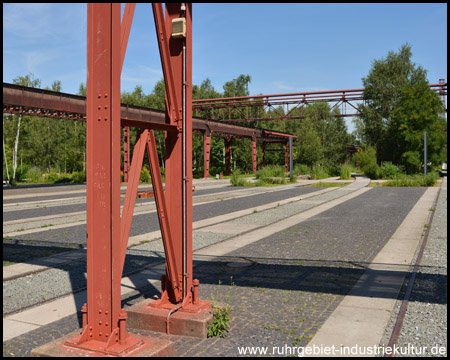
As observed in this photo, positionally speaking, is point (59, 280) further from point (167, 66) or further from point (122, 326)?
point (167, 66)

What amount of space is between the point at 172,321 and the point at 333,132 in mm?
56055

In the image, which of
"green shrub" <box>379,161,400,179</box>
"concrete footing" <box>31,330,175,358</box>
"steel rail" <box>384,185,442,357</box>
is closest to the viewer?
"concrete footing" <box>31,330,175,358</box>

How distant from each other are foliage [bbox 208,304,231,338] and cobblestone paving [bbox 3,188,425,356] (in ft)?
0.25

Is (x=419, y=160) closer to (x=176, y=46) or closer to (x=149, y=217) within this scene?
(x=149, y=217)

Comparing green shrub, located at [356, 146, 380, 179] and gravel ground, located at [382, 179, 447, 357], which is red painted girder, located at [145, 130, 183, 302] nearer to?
gravel ground, located at [382, 179, 447, 357]

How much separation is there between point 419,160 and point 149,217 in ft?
107

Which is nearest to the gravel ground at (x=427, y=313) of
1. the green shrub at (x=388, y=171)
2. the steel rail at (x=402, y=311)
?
the steel rail at (x=402, y=311)

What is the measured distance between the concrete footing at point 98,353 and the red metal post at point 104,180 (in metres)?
0.05

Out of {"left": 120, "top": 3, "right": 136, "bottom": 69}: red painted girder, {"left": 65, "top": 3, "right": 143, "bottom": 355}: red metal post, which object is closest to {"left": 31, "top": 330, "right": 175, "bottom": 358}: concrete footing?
{"left": 65, "top": 3, "right": 143, "bottom": 355}: red metal post

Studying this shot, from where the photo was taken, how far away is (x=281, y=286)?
618 cm

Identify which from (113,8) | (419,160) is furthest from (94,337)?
(419,160)

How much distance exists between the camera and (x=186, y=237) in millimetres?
4508

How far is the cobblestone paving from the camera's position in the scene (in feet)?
13.9

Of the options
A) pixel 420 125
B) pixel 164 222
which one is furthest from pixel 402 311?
pixel 420 125
